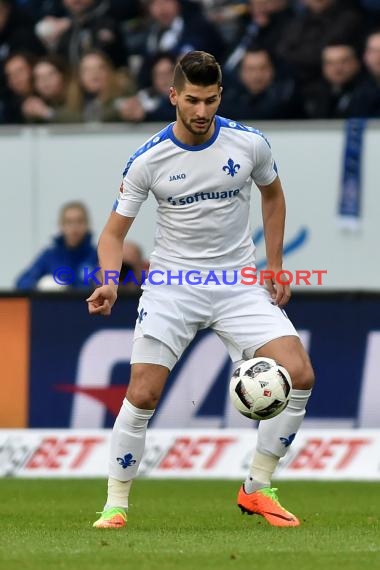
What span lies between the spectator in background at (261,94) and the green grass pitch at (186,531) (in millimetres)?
4002

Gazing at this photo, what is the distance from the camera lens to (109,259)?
297 inches

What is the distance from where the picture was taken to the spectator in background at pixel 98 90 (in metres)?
14.1

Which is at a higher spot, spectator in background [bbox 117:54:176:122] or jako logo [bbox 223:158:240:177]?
jako logo [bbox 223:158:240:177]

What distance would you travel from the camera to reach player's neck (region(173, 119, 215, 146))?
7.58 meters

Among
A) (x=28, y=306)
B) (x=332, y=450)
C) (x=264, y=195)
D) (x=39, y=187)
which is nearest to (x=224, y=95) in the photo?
(x=39, y=187)

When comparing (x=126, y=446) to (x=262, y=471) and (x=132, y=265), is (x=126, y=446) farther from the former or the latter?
(x=132, y=265)

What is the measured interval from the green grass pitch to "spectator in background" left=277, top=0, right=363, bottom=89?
4.47 metres

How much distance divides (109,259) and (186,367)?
4.29 meters

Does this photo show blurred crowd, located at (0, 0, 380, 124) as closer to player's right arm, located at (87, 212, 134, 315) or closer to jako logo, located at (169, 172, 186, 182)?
jako logo, located at (169, 172, 186, 182)

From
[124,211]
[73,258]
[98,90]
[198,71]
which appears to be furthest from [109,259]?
[98,90]

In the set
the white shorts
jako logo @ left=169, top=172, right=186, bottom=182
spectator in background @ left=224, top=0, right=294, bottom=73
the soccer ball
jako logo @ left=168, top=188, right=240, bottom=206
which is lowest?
the soccer ball

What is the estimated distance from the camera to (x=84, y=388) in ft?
38.7

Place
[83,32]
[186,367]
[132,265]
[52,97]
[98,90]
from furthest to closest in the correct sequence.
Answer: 1. [83,32]
2. [52,97]
3. [98,90]
4. [132,265]
5. [186,367]

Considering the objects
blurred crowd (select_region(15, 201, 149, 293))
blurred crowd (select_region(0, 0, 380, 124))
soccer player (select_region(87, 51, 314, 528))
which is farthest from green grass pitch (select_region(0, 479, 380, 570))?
blurred crowd (select_region(0, 0, 380, 124))
